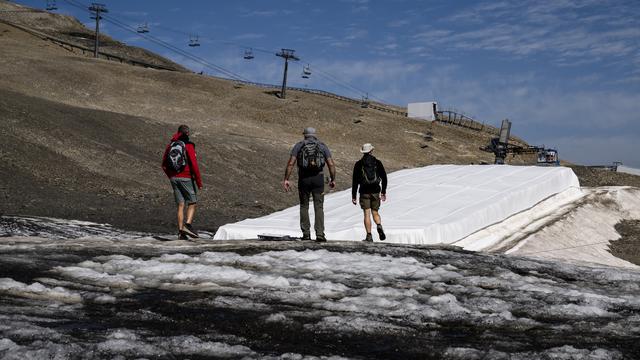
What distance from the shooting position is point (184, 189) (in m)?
14.8

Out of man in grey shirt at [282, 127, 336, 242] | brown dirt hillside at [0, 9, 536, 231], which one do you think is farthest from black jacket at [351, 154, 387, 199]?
brown dirt hillside at [0, 9, 536, 231]

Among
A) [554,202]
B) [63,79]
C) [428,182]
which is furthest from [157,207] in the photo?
[63,79]

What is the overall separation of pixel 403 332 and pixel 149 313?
2.68 m

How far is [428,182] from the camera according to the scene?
2731 cm

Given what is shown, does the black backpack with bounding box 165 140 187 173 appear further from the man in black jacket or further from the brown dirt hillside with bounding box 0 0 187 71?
the brown dirt hillside with bounding box 0 0 187 71

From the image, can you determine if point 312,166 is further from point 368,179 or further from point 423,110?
point 423,110

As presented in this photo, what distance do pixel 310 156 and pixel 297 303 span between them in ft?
17.5

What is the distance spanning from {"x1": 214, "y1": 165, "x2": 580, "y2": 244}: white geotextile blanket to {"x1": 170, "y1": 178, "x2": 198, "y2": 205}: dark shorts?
4.31 m

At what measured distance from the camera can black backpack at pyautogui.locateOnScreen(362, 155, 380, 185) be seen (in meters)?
15.5

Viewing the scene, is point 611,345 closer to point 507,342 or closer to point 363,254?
point 507,342

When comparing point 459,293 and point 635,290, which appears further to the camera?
point 635,290

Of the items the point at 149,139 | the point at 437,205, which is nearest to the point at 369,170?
the point at 437,205

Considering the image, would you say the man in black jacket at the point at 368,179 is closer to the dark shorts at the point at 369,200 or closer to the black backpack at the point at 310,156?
the dark shorts at the point at 369,200

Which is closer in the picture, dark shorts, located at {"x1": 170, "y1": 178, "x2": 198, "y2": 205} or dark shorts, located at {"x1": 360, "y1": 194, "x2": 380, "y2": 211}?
dark shorts, located at {"x1": 170, "y1": 178, "x2": 198, "y2": 205}
